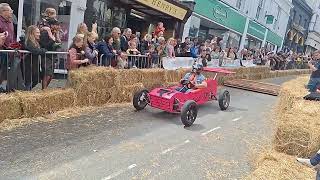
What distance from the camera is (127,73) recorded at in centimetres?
957

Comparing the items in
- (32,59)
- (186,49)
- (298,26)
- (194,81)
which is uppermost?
(298,26)

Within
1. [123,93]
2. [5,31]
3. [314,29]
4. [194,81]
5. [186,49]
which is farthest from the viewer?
[314,29]

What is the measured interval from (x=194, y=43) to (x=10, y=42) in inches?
386

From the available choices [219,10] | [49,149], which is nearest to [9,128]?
[49,149]

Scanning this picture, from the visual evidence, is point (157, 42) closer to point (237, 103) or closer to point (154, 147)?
point (237, 103)

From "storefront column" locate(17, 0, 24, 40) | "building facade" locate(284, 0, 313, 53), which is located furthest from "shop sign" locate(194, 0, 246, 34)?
"building facade" locate(284, 0, 313, 53)

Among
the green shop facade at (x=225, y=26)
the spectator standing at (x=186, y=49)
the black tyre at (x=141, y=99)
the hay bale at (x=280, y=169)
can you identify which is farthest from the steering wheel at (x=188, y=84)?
the green shop facade at (x=225, y=26)

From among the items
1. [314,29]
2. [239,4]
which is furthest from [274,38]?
[314,29]

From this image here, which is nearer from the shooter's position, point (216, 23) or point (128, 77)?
point (128, 77)

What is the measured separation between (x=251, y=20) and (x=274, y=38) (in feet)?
35.0

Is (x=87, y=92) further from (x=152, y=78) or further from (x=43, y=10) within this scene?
(x=43, y=10)

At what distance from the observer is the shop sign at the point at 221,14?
2194 centimetres

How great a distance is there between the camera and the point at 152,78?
1084 cm

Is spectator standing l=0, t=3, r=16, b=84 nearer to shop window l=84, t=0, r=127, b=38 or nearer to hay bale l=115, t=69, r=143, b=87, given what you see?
hay bale l=115, t=69, r=143, b=87
